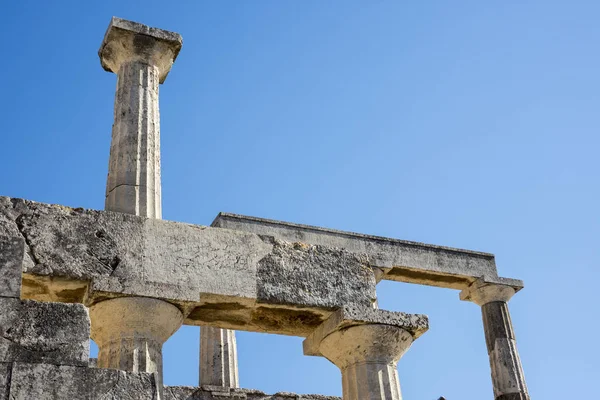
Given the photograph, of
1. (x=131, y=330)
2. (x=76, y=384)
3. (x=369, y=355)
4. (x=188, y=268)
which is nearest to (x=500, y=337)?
(x=369, y=355)

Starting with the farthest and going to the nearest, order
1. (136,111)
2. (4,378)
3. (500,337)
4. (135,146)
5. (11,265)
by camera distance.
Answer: (500,337), (136,111), (135,146), (11,265), (4,378)

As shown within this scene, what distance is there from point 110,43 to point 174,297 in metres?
3.49

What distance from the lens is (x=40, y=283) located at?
6.34 meters

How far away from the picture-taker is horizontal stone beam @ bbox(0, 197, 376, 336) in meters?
6.35

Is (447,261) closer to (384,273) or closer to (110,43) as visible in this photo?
(384,273)

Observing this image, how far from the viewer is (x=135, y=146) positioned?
26.7 feet

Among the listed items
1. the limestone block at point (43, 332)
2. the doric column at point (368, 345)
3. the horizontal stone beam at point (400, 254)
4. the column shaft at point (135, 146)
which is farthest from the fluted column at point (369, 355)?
the horizontal stone beam at point (400, 254)

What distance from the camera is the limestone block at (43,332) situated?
5090mm

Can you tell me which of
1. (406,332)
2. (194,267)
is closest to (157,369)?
(194,267)

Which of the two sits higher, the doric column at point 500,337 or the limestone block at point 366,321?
the doric column at point 500,337

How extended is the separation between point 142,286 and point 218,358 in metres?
8.35

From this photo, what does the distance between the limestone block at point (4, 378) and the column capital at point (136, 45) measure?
15.3 feet

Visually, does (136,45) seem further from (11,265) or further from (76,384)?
(76,384)

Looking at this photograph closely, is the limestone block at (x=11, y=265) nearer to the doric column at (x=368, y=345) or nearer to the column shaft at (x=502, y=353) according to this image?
the doric column at (x=368, y=345)
